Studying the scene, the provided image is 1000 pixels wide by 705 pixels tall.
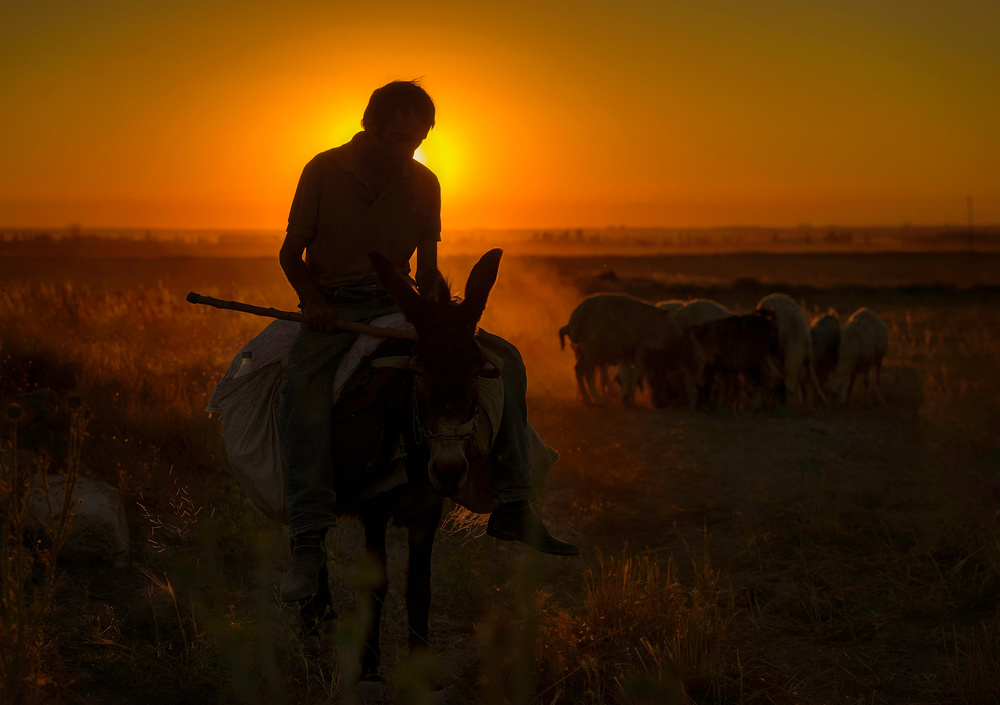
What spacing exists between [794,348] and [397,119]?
11195mm

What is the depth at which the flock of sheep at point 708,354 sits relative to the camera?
44.0 ft

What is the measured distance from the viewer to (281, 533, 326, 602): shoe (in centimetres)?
382

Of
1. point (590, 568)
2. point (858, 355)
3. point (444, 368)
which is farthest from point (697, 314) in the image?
point (444, 368)

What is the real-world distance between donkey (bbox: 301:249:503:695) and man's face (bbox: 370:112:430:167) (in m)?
0.61

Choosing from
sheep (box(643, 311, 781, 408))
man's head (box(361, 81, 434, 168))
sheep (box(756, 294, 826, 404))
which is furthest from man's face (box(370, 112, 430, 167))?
sheep (box(756, 294, 826, 404))

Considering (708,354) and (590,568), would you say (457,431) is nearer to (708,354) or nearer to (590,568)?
(590,568)

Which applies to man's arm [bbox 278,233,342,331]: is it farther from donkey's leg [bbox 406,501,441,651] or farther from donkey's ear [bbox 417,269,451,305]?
donkey's leg [bbox 406,501,441,651]

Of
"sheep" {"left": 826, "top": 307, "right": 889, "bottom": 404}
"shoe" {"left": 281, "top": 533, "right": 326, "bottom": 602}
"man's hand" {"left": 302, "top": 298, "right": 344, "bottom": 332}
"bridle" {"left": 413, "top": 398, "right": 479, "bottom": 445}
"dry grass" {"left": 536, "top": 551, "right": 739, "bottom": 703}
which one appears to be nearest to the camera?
"bridle" {"left": 413, "top": 398, "right": 479, "bottom": 445}

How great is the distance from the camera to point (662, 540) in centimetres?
712

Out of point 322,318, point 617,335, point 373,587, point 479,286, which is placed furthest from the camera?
point 617,335

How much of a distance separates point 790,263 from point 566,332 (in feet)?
223

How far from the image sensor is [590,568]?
225 inches

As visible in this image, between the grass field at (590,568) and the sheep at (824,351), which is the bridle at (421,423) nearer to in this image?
the grass field at (590,568)

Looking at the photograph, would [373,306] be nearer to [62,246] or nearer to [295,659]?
[295,659]
